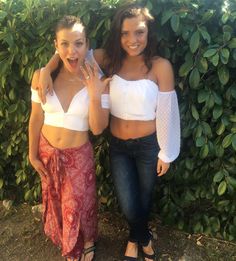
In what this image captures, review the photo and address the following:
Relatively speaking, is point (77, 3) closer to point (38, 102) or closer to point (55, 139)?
point (38, 102)

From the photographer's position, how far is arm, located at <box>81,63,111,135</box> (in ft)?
9.59

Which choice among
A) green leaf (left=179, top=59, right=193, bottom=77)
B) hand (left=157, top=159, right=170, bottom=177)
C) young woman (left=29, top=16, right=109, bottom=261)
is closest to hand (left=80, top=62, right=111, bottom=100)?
young woman (left=29, top=16, right=109, bottom=261)

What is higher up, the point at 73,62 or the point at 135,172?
the point at 73,62

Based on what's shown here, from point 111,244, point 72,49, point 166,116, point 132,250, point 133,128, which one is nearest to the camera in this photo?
point 72,49

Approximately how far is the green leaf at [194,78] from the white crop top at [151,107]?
17cm

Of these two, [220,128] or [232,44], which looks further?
[220,128]

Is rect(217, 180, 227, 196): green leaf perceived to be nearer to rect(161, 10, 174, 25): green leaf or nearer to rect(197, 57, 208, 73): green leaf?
rect(197, 57, 208, 73): green leaf

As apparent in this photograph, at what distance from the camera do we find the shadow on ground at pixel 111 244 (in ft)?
11.8

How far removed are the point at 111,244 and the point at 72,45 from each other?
1.75 metres

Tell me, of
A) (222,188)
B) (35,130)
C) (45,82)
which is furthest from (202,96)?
(35,130)

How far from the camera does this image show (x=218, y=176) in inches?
130

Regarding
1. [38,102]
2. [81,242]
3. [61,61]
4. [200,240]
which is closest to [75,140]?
[38,102]

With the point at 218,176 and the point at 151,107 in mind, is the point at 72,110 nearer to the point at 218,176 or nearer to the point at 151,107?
the point at 151,107

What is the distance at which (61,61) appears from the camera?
3158 millimetres
